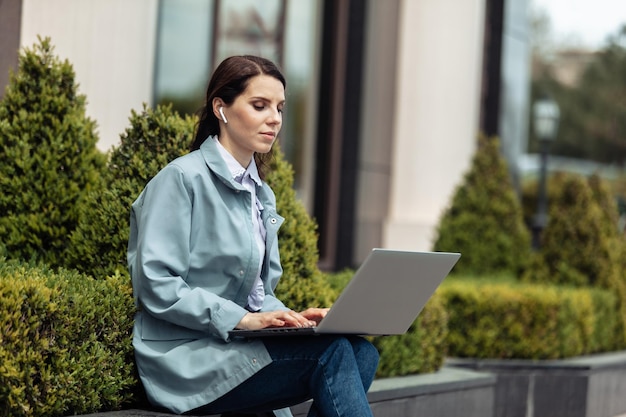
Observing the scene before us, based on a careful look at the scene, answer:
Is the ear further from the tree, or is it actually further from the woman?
the tree

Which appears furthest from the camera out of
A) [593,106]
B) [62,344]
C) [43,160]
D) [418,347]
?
[593,106]

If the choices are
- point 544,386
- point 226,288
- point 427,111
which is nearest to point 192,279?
point 226,288

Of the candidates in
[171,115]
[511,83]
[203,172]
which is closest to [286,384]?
[203,172]

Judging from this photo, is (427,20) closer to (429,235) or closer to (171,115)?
(429,235)

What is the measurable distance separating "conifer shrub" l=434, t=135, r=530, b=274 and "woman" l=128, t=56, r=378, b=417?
18.3 ft

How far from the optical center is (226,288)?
4.19 metres

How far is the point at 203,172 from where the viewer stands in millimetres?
4203

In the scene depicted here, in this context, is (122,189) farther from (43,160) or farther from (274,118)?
(274,118)

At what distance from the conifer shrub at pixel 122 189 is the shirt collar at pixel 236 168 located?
→ 741 mm

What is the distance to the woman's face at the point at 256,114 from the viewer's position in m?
4.30

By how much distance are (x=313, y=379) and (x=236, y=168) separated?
896mm

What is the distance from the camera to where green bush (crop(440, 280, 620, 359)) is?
8188 millimetres

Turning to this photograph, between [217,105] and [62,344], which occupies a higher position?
[217,105]

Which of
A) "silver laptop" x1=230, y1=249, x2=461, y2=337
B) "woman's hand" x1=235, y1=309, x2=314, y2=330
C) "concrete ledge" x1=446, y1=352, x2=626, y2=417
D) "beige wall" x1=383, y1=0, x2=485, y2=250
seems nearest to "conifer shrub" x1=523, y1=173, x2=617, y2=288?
"concrete ledge" x1=446, y1=352, x2=626, y2=417
